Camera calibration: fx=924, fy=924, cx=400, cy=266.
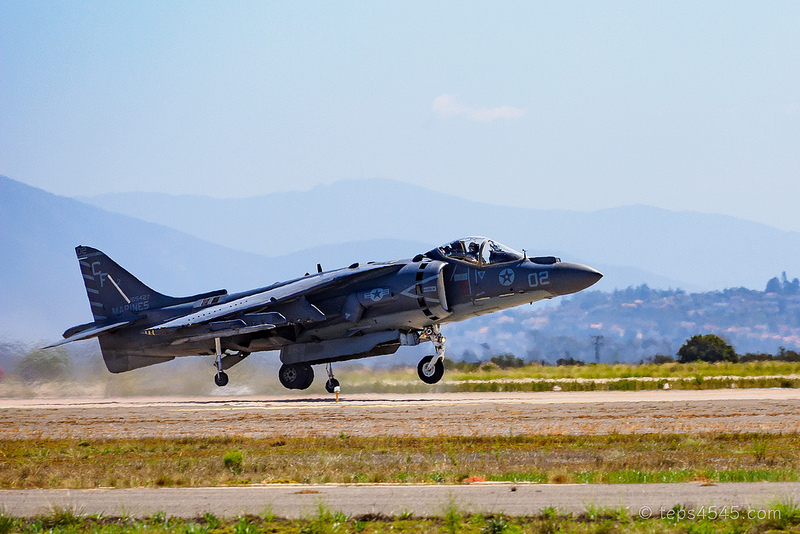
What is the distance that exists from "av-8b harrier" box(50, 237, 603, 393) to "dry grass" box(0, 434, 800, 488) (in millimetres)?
9882

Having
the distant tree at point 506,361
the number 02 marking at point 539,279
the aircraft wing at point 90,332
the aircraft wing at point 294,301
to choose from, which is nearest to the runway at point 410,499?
the number 02 marking at point 539,279

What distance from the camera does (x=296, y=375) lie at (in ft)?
92.1

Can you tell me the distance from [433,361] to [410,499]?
57.6 ft

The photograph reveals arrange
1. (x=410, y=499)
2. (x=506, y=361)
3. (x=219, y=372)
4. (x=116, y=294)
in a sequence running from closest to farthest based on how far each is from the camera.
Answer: (x=410, y=499) → (x=219, y=372) → (x=116, y=294) → (x=506, y=361)

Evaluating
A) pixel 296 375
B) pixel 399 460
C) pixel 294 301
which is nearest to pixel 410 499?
pixel 399 460

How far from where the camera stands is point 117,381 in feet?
102

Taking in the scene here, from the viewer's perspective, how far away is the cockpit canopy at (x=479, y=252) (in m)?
25.6

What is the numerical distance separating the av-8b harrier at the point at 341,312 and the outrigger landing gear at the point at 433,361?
3cm

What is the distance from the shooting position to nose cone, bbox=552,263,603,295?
2442 centimetres

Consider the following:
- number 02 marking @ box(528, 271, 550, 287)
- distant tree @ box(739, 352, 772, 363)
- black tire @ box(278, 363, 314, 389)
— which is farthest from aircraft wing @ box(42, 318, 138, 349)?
distant tree @ box(739, 352, 772, 363)

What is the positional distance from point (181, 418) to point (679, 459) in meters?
12.3

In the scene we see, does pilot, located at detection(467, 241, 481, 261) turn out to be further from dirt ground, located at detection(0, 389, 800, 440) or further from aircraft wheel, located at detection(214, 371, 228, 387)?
aircraft wheel, located at detection(214, 371, 228, 387)

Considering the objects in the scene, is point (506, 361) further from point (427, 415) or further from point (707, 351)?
point (427, 415)

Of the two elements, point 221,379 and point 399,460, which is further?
point 221,379
